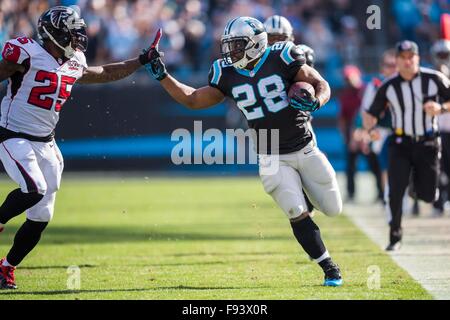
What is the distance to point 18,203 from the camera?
6617 mm

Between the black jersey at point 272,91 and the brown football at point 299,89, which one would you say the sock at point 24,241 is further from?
the brown football at point 299,89

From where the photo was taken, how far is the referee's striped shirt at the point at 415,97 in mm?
8812

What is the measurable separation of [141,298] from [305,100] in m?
1.71

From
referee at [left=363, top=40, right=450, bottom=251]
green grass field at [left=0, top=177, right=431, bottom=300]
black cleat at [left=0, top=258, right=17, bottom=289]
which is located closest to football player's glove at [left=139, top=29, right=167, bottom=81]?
green grass field at [left=0, top=177, right=431, bottom=300]

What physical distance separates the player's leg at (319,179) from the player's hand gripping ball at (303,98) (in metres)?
0.46

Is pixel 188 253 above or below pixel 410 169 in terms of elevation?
below

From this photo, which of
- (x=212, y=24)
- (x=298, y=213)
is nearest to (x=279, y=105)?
(x=298, y=213)

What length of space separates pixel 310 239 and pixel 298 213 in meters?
0.20

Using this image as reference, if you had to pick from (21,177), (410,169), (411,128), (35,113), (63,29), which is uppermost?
(63,29)

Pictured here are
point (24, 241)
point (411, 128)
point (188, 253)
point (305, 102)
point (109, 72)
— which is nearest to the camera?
point (305, 102)

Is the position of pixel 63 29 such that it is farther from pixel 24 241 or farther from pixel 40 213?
pixel 24 241

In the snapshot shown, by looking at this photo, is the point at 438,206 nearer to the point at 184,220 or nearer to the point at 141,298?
the point at 184,220

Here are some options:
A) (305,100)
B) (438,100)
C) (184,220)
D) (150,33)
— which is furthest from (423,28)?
(305,100)

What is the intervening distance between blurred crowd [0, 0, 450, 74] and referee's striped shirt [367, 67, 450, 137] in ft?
30.2
